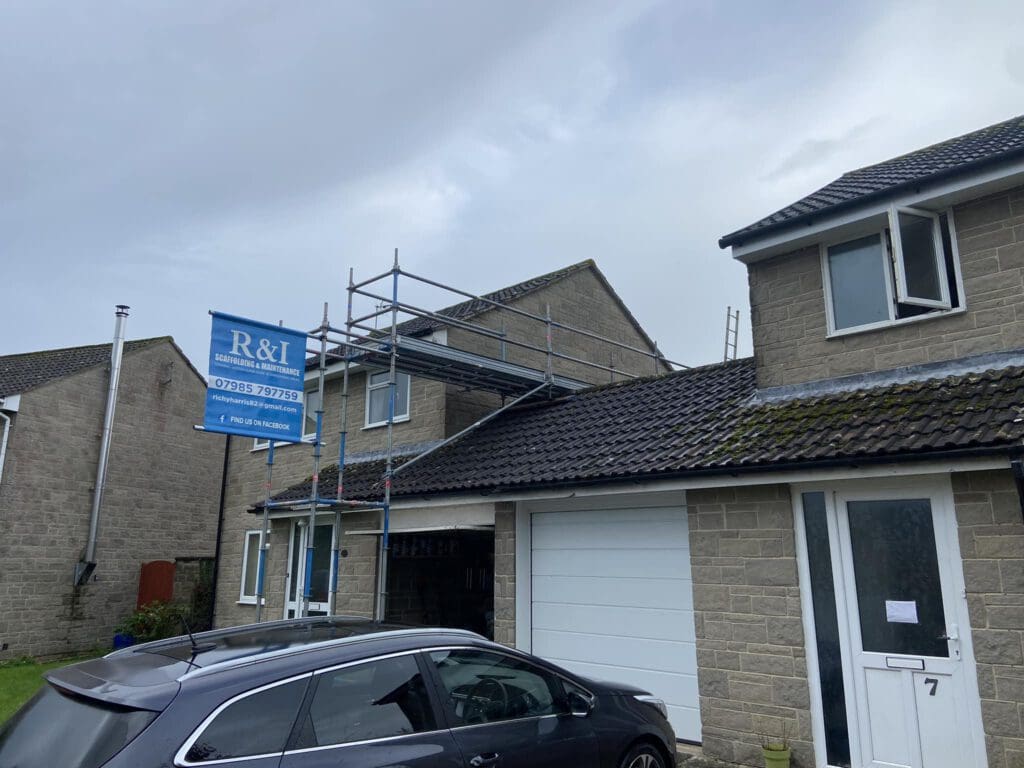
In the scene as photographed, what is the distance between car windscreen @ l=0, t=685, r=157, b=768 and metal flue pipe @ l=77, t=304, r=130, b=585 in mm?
15779

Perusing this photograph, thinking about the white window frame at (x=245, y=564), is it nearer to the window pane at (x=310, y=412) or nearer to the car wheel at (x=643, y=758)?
the window pane at (x=310, y=412)

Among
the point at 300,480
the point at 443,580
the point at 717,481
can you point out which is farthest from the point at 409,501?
the point at 300,480

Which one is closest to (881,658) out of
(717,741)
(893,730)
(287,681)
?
(893,730)

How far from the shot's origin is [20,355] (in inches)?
830

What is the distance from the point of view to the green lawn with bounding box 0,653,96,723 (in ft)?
35.7

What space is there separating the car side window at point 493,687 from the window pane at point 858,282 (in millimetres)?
5766

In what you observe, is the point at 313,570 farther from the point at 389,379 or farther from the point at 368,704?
the point at 368,704

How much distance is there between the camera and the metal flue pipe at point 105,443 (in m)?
17.4

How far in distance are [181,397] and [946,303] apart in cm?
1844

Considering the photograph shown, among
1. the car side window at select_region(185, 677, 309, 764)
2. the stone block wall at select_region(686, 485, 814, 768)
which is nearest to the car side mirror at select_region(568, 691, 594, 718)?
the car side window at select_region(185, 677, 309, 764)

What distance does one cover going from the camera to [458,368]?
12.4 m

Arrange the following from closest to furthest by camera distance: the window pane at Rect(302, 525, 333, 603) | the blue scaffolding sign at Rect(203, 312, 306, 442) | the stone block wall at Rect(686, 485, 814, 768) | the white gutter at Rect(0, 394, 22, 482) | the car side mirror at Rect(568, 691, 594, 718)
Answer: the car side mirror at Rect(568, 691, 594, 718) < the stone block wall at Rect(686, 485, 814, 768) < the blue scaffolding sign at Rect(203, 312, 306, 442) < the window pane at Rect(302, 525, 333, 603) < the white gutter at Rect(0, 394, 22, 482)

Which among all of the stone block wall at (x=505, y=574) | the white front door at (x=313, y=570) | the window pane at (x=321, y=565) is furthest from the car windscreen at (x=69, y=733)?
the window pane at (x=321, y=565)

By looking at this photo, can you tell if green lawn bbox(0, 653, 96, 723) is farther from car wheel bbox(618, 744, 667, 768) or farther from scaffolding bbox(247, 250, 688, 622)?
car wheel bbox(618, 744, 667, 768)
